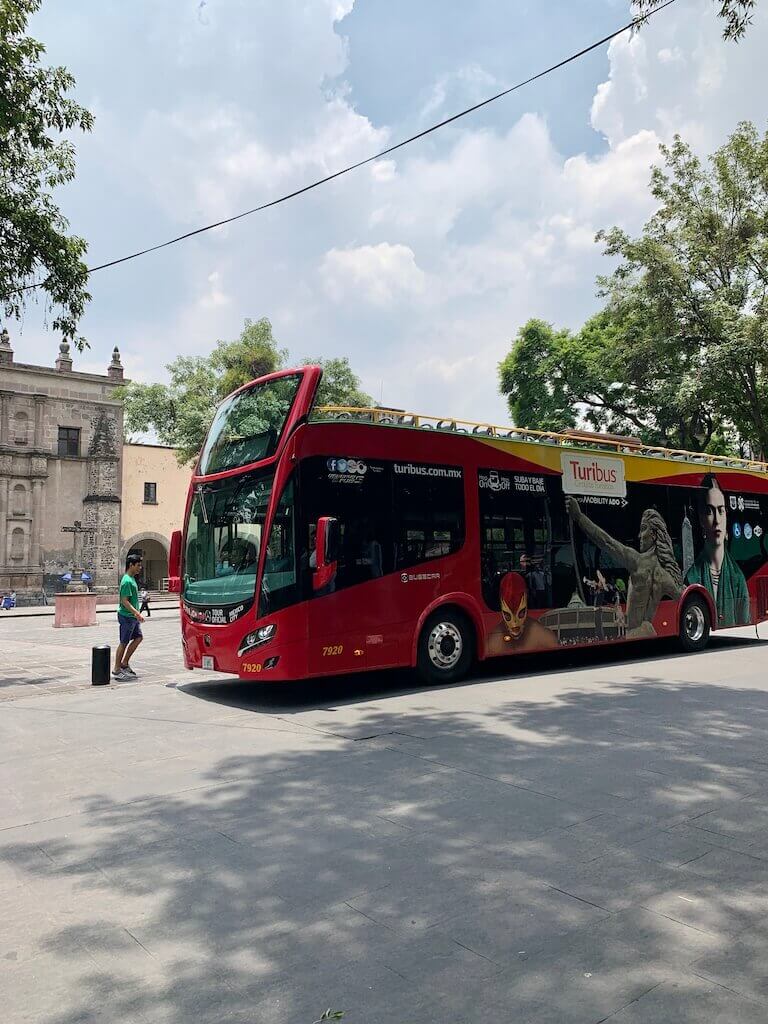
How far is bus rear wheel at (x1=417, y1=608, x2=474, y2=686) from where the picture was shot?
9.67 meters

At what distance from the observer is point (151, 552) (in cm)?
4238

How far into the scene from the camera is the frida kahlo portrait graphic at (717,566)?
13.8 meters

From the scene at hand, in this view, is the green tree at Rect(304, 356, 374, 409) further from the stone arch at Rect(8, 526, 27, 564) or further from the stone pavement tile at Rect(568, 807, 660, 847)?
the stone pavement tile at Rect(568, 807, 660, 847)

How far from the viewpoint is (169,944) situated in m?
3.24

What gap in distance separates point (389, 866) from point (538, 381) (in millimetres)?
29299

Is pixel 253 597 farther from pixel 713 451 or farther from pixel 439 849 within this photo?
pixel 713 451

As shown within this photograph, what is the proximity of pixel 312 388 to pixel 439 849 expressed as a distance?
567cm

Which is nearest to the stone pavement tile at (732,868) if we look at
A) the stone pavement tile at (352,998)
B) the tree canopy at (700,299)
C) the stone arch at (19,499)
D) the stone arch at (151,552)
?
the stone pavement tile at (352,998)

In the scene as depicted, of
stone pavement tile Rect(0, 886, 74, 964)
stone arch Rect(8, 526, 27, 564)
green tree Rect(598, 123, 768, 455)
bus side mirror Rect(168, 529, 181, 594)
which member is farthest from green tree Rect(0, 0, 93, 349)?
stone arch Rect(8, 526, 27, 564)

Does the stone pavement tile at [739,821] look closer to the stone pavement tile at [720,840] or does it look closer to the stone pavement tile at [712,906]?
the stone pavement tile at [720,840]

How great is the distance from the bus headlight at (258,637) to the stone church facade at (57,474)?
31.2 m

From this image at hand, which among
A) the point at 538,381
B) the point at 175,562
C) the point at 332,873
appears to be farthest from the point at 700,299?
the point at 332,873

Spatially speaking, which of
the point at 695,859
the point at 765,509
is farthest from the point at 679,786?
the point at 765,509

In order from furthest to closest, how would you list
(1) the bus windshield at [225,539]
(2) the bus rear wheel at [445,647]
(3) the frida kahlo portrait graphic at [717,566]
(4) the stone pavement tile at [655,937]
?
1. (3) the frida kahlo portrait graphic at [717,566]
2. (2) the bus rear wheel at [445,647]
3. (1) the bus windshield at [225,539]
4. (4) the stone pavement tile at [655,937]
